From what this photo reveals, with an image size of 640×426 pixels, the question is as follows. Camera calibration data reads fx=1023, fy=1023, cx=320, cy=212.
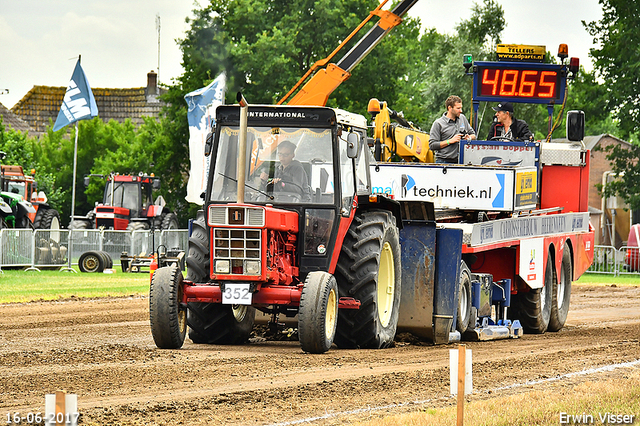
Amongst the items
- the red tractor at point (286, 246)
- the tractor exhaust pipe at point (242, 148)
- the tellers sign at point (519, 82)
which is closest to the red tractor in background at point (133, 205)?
the tellers sign at point (519, 82)

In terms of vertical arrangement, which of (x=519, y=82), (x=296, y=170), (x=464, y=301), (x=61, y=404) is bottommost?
(x=464, y=301)

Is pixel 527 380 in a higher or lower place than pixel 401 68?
lower

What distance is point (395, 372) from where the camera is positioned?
898 cm

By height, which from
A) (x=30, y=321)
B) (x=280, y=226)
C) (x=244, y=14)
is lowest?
(x=30, y=321)

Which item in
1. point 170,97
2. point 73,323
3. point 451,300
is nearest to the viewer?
point 451,300

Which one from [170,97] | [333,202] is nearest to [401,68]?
[170,97]

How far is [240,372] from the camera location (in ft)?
28.8

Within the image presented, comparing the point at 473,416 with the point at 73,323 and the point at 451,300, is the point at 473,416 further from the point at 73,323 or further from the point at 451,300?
the point at 73,323

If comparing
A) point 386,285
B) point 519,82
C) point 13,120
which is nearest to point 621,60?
point 519,82

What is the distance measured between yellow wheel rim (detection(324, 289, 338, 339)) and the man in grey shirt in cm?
500

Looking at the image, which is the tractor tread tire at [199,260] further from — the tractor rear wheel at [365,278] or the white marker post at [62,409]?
the white marker post at [62,409]

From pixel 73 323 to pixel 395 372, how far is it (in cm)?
662

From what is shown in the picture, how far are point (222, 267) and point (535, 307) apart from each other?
624 cm

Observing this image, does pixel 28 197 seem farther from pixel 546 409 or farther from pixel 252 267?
pixel 546 409
